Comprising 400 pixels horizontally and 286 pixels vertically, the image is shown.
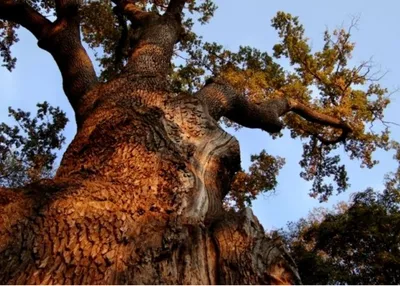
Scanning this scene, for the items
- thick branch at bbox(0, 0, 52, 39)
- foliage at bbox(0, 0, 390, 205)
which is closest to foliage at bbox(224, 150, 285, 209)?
foliage at bbox(0, 0, 390, 205)

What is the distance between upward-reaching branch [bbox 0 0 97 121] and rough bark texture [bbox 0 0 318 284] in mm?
1154

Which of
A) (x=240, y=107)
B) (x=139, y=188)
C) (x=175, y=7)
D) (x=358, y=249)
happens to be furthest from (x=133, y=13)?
(x=358, y=249)

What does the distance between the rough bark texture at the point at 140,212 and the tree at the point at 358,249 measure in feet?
23.6

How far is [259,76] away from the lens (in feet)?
30.4

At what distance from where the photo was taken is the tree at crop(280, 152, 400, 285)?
995cm

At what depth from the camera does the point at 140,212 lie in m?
2.80

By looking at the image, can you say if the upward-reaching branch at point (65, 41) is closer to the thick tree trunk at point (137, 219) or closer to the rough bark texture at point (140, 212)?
the rough bark texture at point (140, 212)

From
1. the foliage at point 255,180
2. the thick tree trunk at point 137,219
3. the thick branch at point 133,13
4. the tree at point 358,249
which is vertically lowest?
the thick tree trunk at point 137,219

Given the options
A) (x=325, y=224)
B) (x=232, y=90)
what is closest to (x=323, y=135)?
(x=325, y=224)

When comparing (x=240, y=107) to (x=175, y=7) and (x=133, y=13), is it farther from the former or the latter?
(x=133, y=13)

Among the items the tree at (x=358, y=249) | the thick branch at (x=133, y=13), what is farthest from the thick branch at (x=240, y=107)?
the tree at (x=358, y=249)

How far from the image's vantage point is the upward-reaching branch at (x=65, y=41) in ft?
18.4

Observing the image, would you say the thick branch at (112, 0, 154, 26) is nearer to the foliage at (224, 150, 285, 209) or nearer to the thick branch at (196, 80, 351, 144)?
the thick branch at (196, 80, 351, 144)

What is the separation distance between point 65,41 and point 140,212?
414cm
